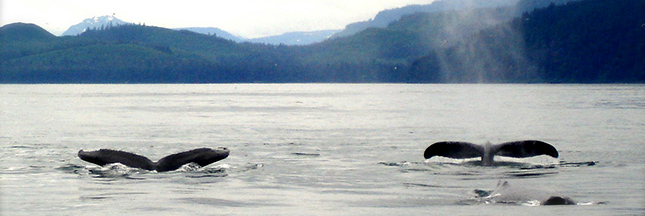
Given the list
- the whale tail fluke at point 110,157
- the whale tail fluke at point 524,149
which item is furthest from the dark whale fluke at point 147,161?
the whale tail fluke at point 524,149

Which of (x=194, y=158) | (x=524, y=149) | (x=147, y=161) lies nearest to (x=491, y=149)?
(x=524, y=149)

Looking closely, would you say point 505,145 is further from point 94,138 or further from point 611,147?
point 94,138

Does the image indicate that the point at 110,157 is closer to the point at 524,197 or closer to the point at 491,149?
the point at 524,197

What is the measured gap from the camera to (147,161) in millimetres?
18781

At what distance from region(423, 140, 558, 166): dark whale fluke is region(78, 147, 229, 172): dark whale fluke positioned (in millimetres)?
4332

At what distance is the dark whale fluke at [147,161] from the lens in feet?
56.2

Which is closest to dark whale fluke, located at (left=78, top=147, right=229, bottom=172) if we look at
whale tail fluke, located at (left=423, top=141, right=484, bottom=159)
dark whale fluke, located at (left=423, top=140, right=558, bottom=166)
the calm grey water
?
the calm grey water

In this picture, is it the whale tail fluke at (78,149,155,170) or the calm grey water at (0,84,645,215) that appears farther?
the whale tail fluke at (78,149,155,170)

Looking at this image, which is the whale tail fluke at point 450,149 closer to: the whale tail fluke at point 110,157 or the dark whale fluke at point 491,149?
the dark whale fluke at point 491,149

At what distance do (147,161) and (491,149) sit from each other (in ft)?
24.3

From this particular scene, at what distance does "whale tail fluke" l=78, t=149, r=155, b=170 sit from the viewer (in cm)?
1712

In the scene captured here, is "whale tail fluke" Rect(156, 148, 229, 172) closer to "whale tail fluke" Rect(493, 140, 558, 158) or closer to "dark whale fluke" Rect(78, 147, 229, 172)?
"dark whale fluke" Rect(78, 147, 229, 172)

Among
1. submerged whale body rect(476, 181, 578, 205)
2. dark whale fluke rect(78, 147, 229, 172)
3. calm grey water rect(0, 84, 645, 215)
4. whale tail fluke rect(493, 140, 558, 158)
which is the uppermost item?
whale tail fluke rect(493, 140, 558, 158)

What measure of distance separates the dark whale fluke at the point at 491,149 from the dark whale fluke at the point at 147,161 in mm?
4332
